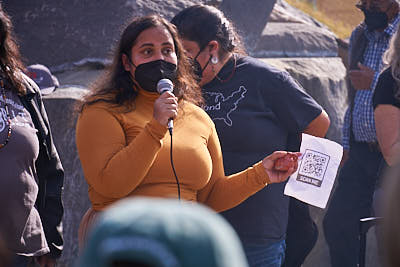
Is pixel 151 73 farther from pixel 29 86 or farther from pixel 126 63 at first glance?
pixel 29 86

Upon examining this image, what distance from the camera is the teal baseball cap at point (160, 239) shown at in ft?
4.13

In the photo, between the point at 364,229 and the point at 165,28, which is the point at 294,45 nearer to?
the point at 364,229

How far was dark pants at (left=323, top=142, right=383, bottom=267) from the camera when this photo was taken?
5363 millimetres

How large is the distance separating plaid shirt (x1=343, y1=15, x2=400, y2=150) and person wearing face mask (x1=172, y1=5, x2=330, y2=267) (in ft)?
4.64

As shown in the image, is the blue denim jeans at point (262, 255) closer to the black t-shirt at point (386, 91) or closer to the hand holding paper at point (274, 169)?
the hand holding paper at point (274, 169)

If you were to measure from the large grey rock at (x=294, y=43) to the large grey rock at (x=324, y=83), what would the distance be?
373 millimetres

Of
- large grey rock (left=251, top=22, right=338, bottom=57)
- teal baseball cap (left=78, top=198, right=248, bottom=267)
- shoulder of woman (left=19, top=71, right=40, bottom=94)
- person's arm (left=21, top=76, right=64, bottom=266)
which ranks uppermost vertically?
teal baseball cap (left=78, top=198, right=248, bottom=267)

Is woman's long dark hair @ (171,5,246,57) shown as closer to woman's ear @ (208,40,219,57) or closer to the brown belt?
woman's ear @ (208,40,219,57)

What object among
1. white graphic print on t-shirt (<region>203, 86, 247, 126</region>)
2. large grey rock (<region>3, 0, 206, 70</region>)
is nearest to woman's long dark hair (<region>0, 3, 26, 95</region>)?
white graphic print on t-shirt (<region>203, 86, 247, 126</region>)

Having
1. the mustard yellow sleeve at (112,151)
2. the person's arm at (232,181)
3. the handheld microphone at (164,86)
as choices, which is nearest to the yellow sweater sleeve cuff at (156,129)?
the mustard yellow sleeve at (112,151)

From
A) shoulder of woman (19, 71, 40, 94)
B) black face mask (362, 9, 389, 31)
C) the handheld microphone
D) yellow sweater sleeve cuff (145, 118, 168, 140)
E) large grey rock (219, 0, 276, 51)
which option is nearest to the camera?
yellow sweater sleeve cuff (145, 118, 168, 140)

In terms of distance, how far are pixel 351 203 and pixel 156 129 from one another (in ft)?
9.21

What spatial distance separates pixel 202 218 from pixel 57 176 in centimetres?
253

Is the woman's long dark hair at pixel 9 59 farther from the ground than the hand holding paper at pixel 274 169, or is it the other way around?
the woman's long dark hair at pixel 9 59
